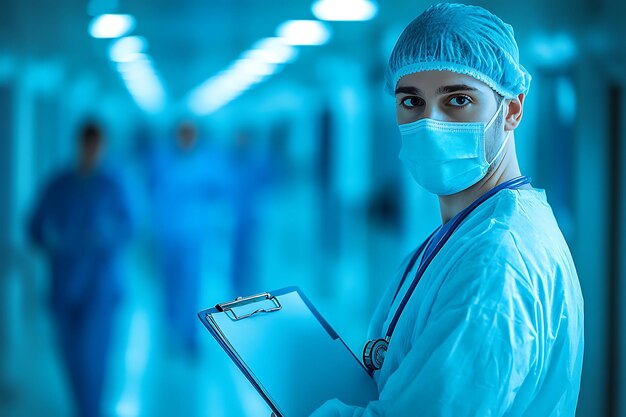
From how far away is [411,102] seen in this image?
1013 millimetres

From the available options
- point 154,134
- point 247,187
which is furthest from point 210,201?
point 154,134

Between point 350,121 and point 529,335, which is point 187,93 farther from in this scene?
point 529,335

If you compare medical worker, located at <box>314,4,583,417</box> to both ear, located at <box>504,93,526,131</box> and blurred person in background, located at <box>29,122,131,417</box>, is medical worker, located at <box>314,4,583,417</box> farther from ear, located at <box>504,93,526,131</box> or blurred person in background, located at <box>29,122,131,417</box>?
blurred person in background, located at <box>29,122,131,417</box>

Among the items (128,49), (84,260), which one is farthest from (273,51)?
(84,260)

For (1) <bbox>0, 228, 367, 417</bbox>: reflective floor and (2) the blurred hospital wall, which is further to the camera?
(1) <bbox>0, 228, 367, 417</bbox>: reflective floor

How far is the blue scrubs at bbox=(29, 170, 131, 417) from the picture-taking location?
8.30 ft

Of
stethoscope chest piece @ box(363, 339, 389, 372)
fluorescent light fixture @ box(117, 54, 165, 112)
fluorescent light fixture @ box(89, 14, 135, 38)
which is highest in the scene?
fluorescent light fixture @ box(89, 14, 135, 38)

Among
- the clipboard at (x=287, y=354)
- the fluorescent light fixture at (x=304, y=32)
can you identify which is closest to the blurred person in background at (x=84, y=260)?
the fluorescent light fixture at (x=304, y=32)

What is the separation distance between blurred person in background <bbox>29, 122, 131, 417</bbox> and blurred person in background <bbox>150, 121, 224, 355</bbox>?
24 cm

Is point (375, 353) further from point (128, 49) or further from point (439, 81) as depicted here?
point (128, 49)

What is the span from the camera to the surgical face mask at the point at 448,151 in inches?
38.5

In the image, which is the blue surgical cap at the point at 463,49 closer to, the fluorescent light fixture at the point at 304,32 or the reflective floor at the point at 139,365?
the fluorescent light fixture at the point at 304,32

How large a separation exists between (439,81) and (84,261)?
200 centimetres

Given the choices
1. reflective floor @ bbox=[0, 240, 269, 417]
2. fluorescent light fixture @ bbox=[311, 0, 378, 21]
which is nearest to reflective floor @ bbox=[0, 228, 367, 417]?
reflective floor @ bbox=[0, 240, 269, 417]
